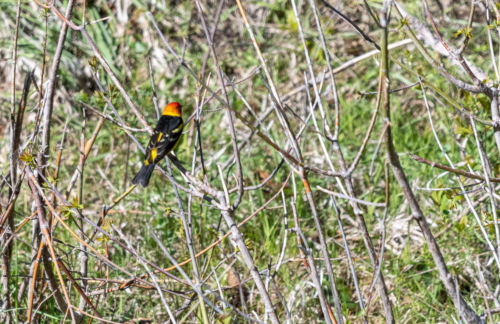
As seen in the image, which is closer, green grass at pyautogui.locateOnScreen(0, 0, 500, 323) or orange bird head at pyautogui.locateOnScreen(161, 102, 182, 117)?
green grass at pyautogui.locateOnScreen(0, 0, 500, 323)

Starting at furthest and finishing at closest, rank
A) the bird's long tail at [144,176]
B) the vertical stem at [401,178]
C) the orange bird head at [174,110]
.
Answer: the orange bird head at [174,110]
the bird's long tail at [144,176]
the vertical stem at [401,178]

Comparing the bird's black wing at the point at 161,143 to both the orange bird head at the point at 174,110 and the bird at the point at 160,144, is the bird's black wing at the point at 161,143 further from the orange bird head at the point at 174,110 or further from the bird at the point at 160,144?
the orange bird head at the point at 174,110

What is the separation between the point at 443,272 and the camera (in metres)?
2.20

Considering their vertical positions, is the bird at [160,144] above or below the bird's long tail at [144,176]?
above

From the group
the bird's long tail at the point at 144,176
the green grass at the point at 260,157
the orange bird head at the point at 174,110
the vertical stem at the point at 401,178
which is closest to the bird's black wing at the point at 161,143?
the bird's long tail at the point at 144,176

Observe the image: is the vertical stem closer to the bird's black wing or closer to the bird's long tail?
the bird's black wing

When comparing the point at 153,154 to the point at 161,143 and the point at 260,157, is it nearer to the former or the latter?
the point at 161,143

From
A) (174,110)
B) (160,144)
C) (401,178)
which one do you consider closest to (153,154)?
(160,144)

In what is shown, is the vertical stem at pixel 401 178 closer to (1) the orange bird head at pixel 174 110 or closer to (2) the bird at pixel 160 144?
(2) the bird at pixel 160 144

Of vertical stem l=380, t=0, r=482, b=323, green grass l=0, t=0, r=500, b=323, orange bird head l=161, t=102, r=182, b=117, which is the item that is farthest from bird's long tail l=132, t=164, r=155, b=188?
vertical stem l=380, t=0, r=482, b=323

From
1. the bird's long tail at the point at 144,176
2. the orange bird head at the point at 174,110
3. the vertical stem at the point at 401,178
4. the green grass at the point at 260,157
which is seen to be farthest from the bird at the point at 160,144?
the vertical stem at the point at 401,178

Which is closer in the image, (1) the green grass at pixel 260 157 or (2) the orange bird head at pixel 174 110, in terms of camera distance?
(1) the green grass at pixel 260 157

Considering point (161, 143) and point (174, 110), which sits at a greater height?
point (174, 110)

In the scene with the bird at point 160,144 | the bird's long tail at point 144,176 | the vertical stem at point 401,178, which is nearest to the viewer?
the vertical stem at point 401,178
